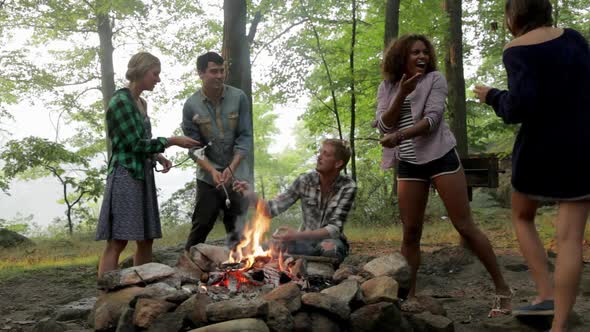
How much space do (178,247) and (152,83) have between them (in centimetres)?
403

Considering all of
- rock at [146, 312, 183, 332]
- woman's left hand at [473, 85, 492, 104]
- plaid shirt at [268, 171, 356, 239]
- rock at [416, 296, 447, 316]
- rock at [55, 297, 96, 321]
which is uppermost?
woman's left hand at [473, 85, 492, 104]

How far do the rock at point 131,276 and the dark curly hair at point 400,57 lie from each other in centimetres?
219

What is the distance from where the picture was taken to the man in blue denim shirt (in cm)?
461

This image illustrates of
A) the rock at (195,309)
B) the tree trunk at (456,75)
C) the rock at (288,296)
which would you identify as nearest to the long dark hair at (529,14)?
the rock at (288,296)

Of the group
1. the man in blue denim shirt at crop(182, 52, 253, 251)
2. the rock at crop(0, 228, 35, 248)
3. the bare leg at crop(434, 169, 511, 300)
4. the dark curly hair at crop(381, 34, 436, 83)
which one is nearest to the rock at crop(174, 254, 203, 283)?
the man in blue denim shirt at crop(182, 52, 253, 251)

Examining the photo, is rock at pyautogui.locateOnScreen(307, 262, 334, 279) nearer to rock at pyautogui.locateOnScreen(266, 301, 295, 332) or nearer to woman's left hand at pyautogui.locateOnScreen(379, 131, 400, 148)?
rock at pyautogui.locateOnScreen(266, 301, 295, 332)

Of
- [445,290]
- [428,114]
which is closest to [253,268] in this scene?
[428,114]

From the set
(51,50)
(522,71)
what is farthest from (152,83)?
(51,50)

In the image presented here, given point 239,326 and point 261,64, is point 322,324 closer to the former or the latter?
point 239,326

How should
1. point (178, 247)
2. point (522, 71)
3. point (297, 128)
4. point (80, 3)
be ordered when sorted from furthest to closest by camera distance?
point (297, 128) → point (80, 3) → point (178, 247) → point (522, 71)

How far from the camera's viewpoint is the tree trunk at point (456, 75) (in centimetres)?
1097

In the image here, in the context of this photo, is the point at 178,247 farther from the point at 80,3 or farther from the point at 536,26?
the point at 80,3

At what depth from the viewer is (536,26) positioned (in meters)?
3.01

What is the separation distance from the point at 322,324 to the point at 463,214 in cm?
134
